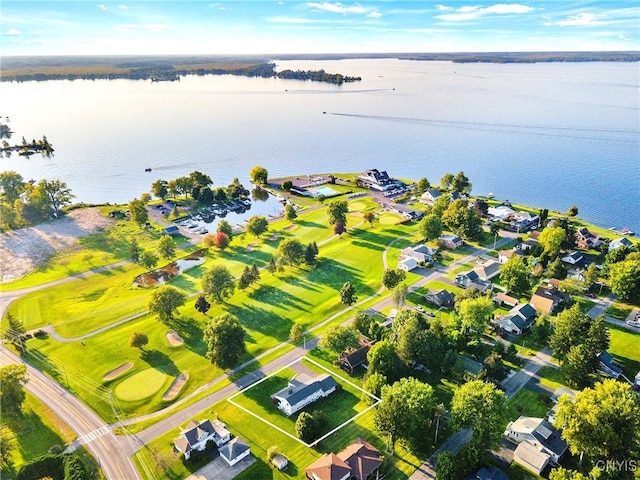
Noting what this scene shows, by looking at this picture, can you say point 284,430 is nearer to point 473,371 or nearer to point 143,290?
point 473,371

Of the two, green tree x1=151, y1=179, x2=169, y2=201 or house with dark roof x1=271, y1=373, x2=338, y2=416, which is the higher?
green tree x1=151, y1=179, x2=169, y2=201

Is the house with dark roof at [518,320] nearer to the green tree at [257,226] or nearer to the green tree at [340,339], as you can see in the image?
the green tree at [340,339]

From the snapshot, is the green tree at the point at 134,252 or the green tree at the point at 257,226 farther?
the green tree at the point at 257,226

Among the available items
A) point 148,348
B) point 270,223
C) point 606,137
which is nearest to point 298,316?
point 148,348

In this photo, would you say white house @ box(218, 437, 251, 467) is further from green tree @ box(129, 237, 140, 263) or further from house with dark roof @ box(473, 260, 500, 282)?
green tree @ box(129, 237, 140, 263)

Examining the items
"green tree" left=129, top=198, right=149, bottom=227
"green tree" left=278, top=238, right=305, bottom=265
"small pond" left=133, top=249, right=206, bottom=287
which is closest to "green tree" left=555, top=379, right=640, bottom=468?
"green tree" left=278, top=238, right=305, bottom=265

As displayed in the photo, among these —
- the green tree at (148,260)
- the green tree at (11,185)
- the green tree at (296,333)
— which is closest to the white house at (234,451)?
the green tree at (296,333)
